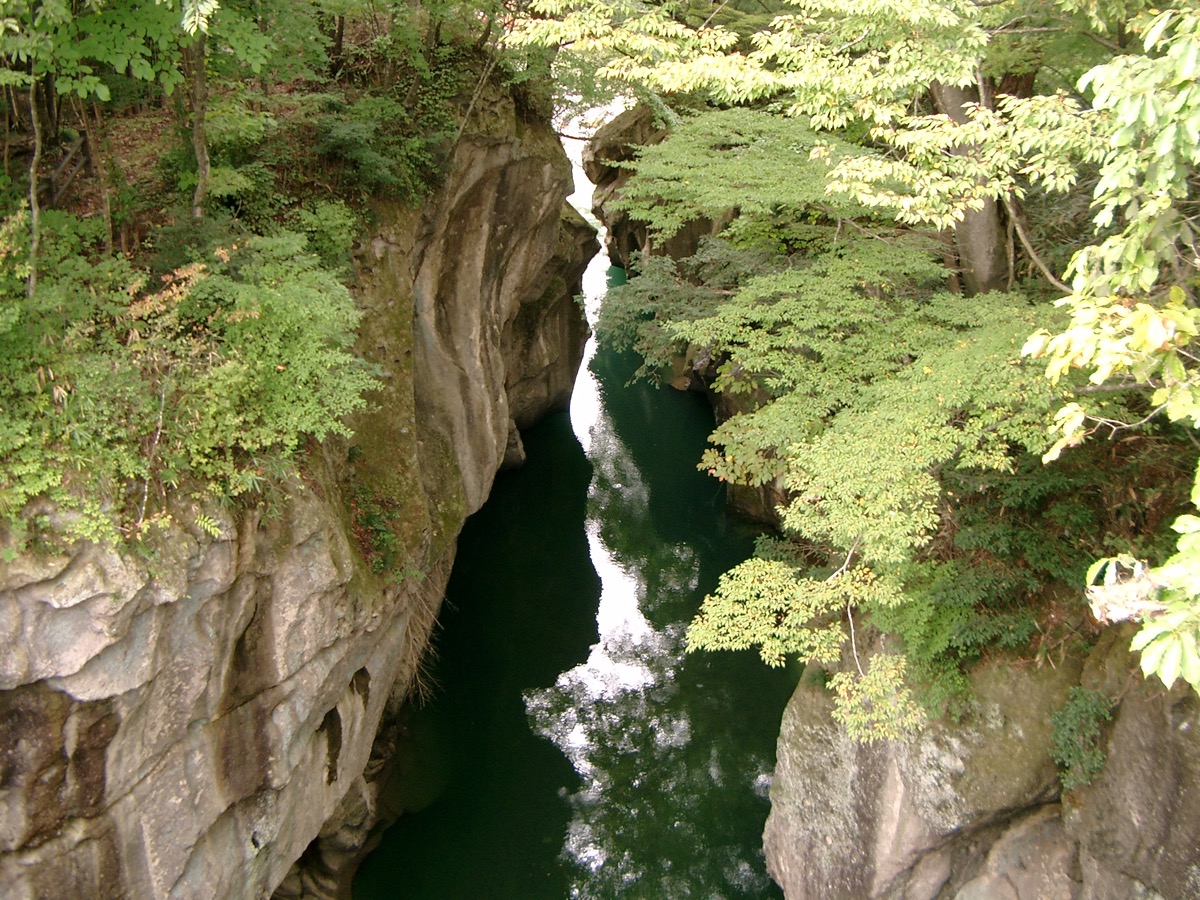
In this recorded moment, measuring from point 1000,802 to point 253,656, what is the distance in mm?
6202

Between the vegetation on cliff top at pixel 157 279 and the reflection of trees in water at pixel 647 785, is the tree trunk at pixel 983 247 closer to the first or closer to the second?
the vegetation on cliff top at pixel 157 279

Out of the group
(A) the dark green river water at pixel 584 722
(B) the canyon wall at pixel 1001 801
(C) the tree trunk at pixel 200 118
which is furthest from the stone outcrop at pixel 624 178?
(B) the canyon wall at pixel 1001 801

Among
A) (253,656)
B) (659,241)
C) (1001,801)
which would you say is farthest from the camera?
(659,241)

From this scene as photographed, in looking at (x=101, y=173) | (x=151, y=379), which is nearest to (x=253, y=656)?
(x=151, y=379)

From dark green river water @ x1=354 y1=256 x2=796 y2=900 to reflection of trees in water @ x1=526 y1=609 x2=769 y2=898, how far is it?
2 cm

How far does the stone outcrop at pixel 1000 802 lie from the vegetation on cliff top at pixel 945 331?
17.3 inches

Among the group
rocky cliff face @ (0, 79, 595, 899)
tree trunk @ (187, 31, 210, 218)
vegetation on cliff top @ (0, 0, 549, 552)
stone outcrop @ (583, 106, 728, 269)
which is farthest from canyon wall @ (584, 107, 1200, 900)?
stone outcrop @ (583, 106, 728, 269)

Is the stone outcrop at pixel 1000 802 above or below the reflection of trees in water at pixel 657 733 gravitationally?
above

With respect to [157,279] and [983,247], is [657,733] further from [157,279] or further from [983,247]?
[157,279]

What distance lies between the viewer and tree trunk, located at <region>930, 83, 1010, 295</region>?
882 centimetres

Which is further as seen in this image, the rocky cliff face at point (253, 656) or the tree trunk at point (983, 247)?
the tree trunk at point (983, 247)

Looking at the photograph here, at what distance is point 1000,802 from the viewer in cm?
695

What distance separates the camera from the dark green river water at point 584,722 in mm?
9758

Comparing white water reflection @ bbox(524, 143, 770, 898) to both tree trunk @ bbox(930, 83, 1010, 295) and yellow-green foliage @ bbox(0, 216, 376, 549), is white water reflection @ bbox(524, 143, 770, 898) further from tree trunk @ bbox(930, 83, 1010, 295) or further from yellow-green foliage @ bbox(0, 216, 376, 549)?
yellow-green foliage @ bbox(0, 216, 376, 549)
